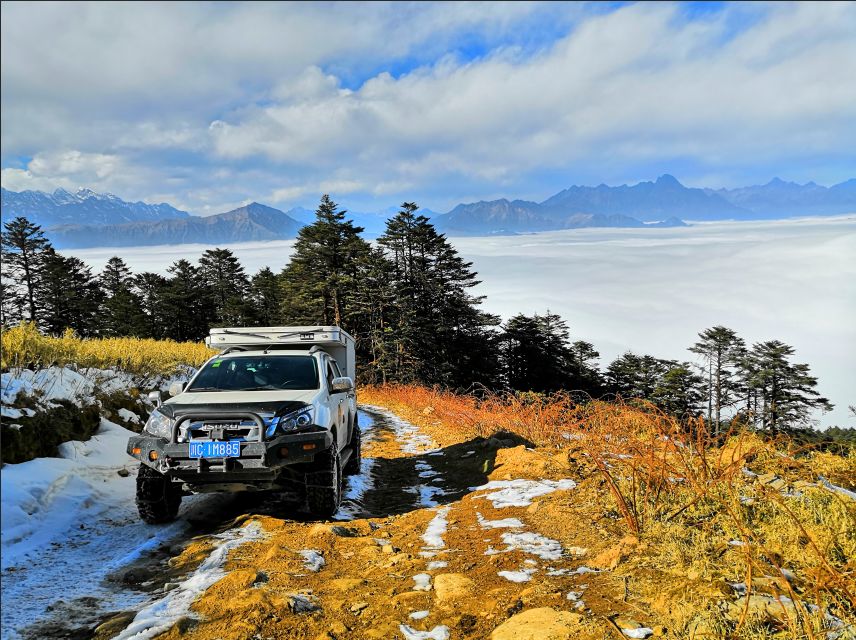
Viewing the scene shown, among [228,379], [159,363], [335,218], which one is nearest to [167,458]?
[228,379]

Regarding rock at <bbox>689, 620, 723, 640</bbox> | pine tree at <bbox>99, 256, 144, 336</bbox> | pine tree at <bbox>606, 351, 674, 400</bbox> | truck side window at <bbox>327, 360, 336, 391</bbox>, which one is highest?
truck side window at <bbox>327, 360, 336, 391</bbox>

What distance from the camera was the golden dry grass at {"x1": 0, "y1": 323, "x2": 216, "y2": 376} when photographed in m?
7.17

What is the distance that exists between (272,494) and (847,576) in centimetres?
581

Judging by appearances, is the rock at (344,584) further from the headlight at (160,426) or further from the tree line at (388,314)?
the tree line at (388,314)

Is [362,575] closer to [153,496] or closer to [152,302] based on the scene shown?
[153,496]

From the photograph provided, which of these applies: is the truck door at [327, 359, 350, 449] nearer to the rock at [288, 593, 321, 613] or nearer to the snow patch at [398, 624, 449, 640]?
the rock at [288, 593, 321, 613]

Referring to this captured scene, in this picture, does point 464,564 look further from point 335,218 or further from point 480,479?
point 335,218

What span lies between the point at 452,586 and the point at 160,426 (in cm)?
334

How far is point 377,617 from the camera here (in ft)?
10.7

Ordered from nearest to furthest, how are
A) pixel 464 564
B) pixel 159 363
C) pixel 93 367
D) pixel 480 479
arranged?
pixel 464 564 < pixel 480 479 < pixel 93 367 < pixel 159 363

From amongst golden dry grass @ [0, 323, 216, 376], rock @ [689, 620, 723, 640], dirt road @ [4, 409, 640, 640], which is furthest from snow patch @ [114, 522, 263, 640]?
golden dry grass @ [0, 323, 216, 376]

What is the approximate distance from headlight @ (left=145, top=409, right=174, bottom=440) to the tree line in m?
37.0

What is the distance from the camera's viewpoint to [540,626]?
2.99m

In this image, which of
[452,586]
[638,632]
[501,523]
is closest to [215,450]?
[452,586]
